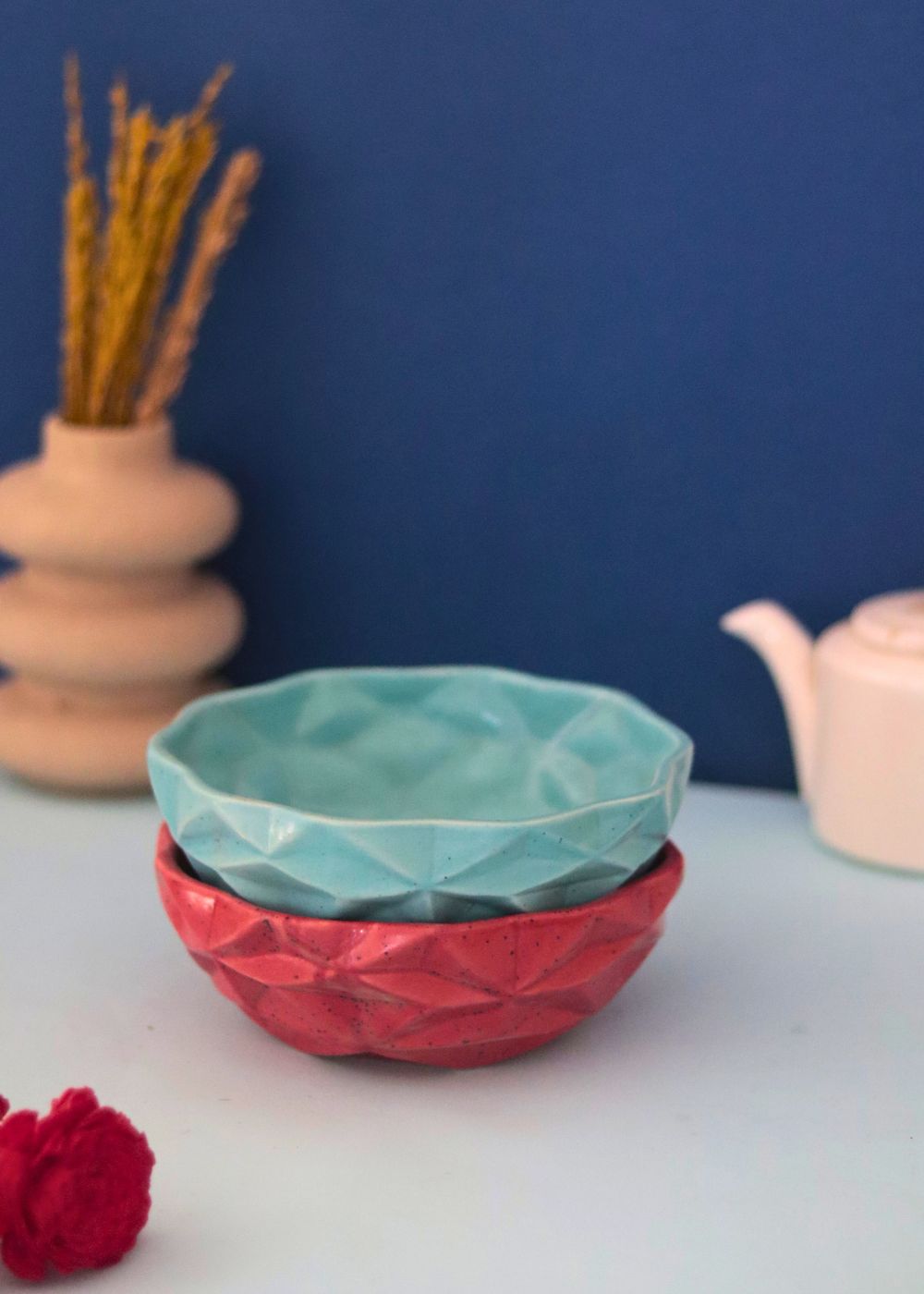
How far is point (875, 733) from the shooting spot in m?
0.87

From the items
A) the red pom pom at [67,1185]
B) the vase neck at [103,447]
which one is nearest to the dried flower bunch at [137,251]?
the vase neck at [103,447]

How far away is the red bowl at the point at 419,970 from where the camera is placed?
1.97 ft

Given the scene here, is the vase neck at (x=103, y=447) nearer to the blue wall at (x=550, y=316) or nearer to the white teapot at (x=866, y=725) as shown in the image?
the blue wall at (x=550, y=316)

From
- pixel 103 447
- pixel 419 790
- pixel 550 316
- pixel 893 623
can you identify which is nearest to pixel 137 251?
pixel 103 447

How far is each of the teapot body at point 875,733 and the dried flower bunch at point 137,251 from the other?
17.1 inches

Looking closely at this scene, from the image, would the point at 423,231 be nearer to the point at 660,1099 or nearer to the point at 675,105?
the point at 675,105

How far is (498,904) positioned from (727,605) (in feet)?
1.40

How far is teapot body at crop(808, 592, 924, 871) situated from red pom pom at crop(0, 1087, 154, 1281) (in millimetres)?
498

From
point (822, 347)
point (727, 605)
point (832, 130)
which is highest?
point (832, 130)

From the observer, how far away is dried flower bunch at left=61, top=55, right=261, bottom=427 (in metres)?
0.93

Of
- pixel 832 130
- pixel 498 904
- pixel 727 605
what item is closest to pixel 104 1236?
pixel 498 904

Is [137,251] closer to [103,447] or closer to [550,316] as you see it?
[103,447]

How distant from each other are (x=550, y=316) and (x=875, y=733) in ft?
1.06

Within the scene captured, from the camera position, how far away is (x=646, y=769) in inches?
29.6
